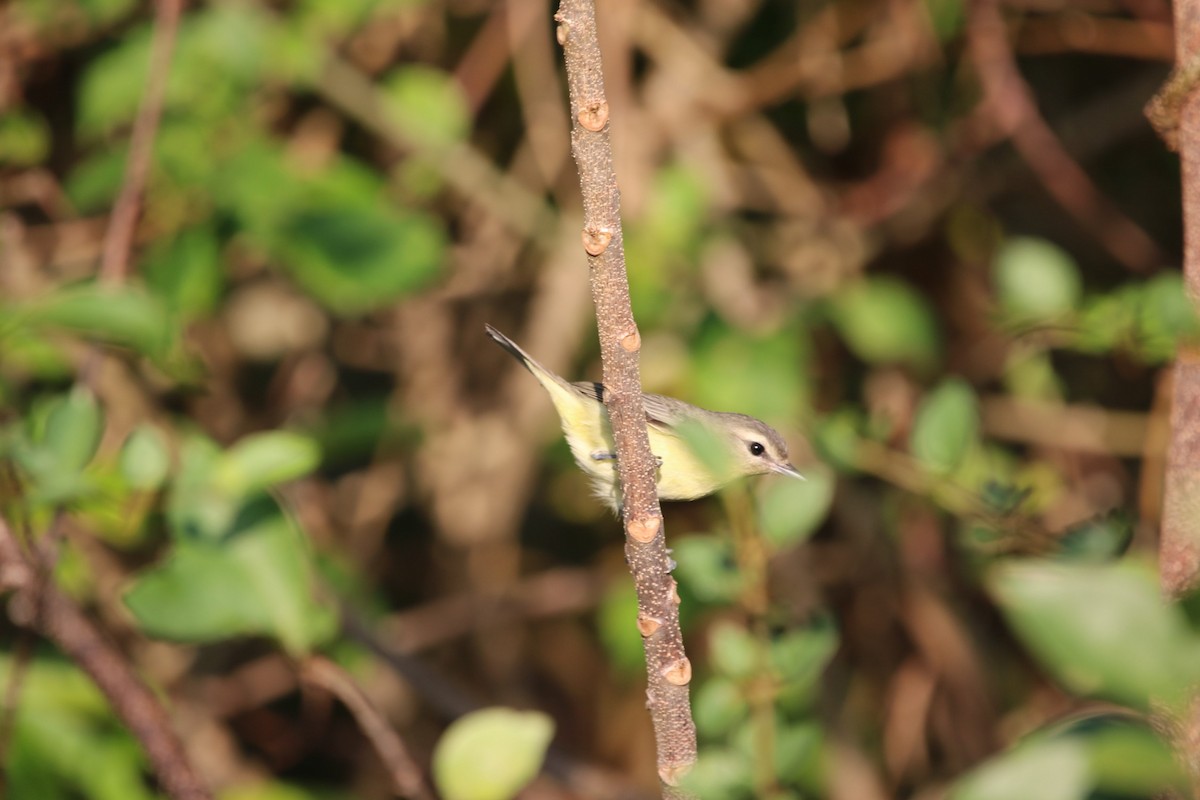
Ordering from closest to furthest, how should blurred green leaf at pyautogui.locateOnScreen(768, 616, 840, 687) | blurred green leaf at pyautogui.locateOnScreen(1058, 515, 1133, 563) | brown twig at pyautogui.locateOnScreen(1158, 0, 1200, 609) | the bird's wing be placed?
brown twig at pyautogui.locateOnScreen(1158, 0, 1200, 609) < blurred green leaf at pyautogui.locateOnScreen(1058, 515, 1133, 563) < blurred green leaf at pyautogui.locateOnScreen(768, 616, 840, 687) < the bird's wing

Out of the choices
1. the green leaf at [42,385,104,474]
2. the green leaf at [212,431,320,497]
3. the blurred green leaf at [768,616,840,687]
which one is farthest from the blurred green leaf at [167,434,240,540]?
the blurred green leaf at [768,616,840,687]

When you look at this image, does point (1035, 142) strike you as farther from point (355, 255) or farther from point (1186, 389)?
point (1186, 389)

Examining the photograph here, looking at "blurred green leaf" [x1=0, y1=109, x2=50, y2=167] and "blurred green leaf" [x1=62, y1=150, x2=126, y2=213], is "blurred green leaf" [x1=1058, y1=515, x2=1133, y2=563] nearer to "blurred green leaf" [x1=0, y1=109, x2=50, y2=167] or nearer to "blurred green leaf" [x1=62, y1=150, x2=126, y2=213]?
"blurred green leaf" [x1=62, y1=150, x2=126, y2=213]

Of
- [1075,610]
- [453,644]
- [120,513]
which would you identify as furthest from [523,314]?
[1075,610]

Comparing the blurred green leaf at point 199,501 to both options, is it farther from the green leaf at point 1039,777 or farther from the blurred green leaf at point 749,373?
the green leaf at point 1039,777

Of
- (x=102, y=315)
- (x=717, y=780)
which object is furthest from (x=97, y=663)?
(x=717, y=780)

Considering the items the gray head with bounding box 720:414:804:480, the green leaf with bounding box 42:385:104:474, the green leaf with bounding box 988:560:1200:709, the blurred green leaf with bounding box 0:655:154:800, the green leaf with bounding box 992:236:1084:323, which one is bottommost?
the blurred green leaf with bounding box 0:655:154:800

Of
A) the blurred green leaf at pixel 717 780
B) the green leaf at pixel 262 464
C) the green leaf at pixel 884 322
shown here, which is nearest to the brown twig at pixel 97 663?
the green leaf at pixel 262 464
